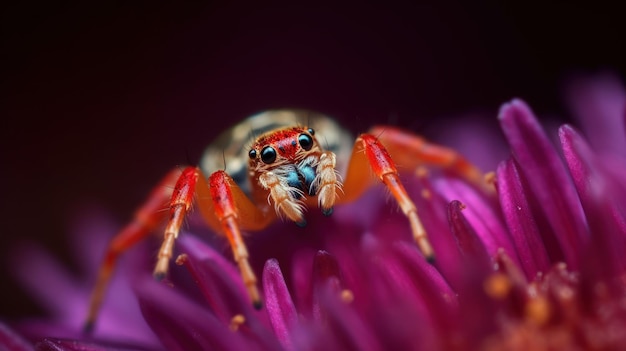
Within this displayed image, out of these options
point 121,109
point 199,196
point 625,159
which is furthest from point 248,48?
point 625,159

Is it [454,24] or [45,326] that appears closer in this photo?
[45,326]

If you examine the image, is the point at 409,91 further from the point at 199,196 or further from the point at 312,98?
the point at 199,196

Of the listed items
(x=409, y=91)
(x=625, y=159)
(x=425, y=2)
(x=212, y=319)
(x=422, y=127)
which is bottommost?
(x=212, y=319)

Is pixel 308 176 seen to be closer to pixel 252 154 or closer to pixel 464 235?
pixel 252 154

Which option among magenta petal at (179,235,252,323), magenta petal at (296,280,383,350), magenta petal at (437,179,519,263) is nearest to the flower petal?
magenta petal at (179,235,252,323)

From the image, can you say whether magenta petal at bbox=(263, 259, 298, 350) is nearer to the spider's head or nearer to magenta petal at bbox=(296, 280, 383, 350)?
magenta petal at bbox=(296, 280, 383, 350)

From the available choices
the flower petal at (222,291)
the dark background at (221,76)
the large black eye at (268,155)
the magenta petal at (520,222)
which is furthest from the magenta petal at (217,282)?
the dark background at (221,76)

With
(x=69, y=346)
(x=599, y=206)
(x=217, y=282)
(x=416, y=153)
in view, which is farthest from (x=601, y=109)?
(x=69, y=346)
